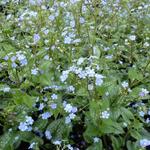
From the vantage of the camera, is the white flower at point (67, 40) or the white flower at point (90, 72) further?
the white flower at point (67, 40)

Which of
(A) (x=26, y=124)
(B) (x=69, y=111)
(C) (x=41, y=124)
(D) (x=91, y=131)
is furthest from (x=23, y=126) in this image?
(D) (x=91, y=131)

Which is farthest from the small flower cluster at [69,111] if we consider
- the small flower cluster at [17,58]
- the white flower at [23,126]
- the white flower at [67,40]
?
the white flower at [67,40]

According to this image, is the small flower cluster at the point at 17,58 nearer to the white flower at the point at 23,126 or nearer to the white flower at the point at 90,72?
the white flower at the point at 23,126

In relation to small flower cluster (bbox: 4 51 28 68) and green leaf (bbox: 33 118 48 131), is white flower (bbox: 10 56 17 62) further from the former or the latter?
green leaf (bbox: 33 118 48 131)

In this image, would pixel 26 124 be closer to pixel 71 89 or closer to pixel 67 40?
pixel 71 89

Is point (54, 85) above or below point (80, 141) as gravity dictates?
above

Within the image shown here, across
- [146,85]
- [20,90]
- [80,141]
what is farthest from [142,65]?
[20,90]

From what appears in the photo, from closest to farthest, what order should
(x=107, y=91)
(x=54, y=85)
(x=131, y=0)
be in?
(x=107, y=91), (x=54, y=85), (x=131, y=0)

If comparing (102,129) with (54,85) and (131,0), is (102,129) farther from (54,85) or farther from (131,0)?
(131,0)

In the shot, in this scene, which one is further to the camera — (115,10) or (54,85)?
(115,10)
